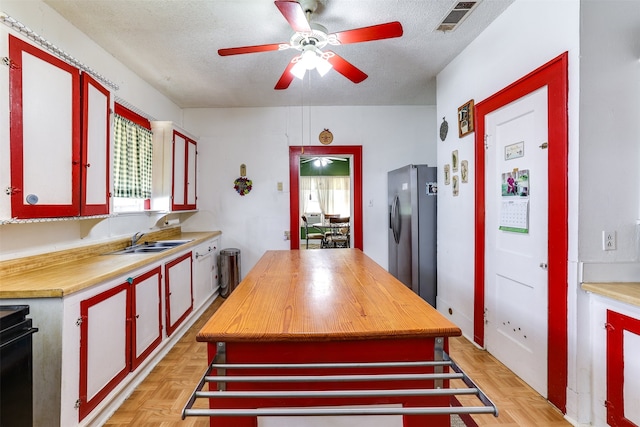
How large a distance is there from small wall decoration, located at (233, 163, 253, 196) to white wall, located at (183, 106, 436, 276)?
2.3 inches

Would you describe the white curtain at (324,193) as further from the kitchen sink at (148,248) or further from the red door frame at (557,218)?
the red door frame at (557,218)

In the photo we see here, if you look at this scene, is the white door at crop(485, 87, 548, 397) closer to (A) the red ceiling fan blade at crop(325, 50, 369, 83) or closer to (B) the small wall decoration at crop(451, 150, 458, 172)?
(B) the small wall decoration at crop(451, 150, 458, 172)

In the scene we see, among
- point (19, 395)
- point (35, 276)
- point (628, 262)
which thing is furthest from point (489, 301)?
point (35, 276)

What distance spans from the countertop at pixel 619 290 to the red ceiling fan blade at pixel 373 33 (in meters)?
1.69

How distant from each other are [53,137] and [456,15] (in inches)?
106

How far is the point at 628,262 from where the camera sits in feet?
5.37

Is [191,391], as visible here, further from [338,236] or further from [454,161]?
[338,236]

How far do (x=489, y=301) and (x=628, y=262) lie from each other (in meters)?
0.94

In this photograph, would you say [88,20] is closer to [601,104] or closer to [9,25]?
[9,25]

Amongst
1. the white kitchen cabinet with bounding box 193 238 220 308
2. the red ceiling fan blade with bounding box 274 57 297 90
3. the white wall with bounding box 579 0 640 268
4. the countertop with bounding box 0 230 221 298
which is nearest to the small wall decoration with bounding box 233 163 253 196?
the white kitchen cabinet with bounding box 193 238 220 308

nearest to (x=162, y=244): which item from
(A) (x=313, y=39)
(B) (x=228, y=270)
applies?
(B) (x=228, y=270)

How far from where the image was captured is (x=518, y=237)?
2.08 metres

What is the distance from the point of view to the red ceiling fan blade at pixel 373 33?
161cm

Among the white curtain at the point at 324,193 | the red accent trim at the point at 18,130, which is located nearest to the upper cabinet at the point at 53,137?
the red accent trim at the point at 18,130
